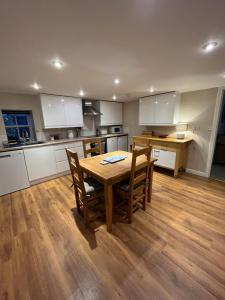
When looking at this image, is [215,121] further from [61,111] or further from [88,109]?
[61,111]

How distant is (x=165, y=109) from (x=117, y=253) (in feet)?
10.8

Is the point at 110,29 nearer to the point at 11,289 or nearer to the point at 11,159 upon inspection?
the point at 11,289

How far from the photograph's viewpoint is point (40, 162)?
10.3 ft

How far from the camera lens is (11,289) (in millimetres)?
1231

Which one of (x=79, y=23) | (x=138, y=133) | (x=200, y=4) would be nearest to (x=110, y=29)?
(x=79, y=23)

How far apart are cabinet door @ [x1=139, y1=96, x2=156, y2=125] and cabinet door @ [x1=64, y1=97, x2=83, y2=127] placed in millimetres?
1842

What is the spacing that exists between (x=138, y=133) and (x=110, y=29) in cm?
394

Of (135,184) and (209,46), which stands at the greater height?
(209,46)

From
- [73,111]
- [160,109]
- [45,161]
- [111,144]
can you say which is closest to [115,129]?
[111,144]

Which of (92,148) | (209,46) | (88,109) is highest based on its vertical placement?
(209,46)

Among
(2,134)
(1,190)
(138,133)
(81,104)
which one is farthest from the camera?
(138,133)

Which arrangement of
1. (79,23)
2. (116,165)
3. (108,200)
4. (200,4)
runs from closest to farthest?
(200,4) < (79,23) < (108,200) < (116,165)

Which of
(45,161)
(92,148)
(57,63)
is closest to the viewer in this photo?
(57,63)

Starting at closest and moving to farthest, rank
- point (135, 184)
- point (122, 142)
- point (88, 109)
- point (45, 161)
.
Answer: point (135, 184)
point (45, 161)
point (88, 109)
point (122, 142)
